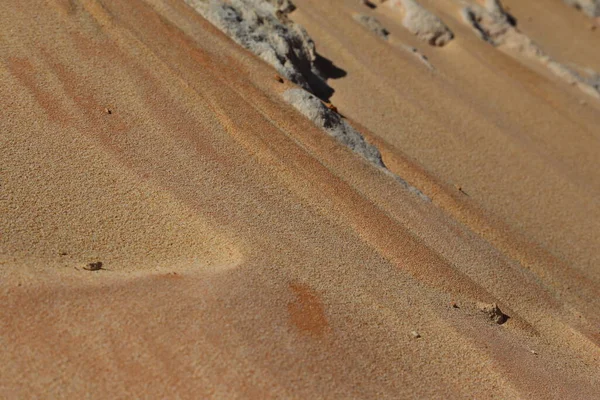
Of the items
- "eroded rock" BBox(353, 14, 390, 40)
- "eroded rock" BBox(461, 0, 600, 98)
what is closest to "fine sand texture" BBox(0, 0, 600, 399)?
"eroded rock" BBox(353, 14, 390, 40)

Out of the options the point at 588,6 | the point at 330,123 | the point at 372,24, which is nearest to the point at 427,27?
the point at 372,24

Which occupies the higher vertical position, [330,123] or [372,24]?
[372,24]

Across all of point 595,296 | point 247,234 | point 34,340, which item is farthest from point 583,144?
point 34,340

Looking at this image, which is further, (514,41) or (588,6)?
(588,6)

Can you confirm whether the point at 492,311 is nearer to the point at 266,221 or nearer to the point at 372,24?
the point at 266,221

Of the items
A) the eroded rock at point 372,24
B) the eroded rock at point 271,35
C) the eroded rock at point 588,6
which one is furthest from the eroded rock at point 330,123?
the eroded rock at point 588,6

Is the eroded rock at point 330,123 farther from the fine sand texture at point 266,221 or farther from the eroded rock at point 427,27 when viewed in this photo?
the eroded rock at point 427,27

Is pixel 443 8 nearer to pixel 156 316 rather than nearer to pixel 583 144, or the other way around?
pixel 583 144

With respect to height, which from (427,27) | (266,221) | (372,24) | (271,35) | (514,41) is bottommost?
(266,221)
